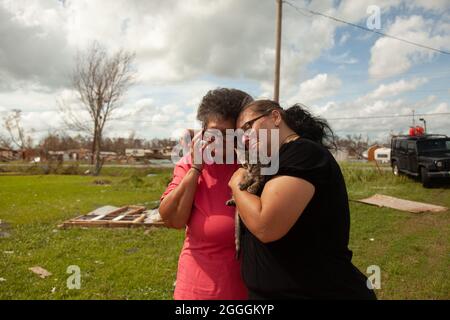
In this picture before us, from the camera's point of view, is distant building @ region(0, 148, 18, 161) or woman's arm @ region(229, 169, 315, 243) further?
distant building @ region(0, 148, 18, 161)

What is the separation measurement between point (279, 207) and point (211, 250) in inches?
24.6

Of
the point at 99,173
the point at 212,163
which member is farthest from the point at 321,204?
the point at 99,173

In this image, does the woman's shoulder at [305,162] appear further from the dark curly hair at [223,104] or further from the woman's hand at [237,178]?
the dark curly hair at [223,104]

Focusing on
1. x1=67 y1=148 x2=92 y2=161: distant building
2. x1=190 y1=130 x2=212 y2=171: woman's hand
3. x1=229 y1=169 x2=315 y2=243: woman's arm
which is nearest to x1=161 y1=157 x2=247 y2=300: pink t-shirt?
x1=190 y1=130 x2=212 y2=171: woman's hand

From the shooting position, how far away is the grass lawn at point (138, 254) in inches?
193

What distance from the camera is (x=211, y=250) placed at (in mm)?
2014

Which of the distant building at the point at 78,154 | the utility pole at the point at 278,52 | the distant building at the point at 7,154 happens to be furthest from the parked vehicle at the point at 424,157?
the distant building at the point at 78,154

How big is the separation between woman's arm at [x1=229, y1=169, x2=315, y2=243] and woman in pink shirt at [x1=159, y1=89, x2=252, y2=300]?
417mm

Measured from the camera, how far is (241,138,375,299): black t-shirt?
1.61 meters

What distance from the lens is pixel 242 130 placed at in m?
1.95

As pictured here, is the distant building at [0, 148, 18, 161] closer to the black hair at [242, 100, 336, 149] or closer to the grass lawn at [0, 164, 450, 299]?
the grass lawn at [0, 164, 450, 299]

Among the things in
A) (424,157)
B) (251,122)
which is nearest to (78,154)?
(424,157)
